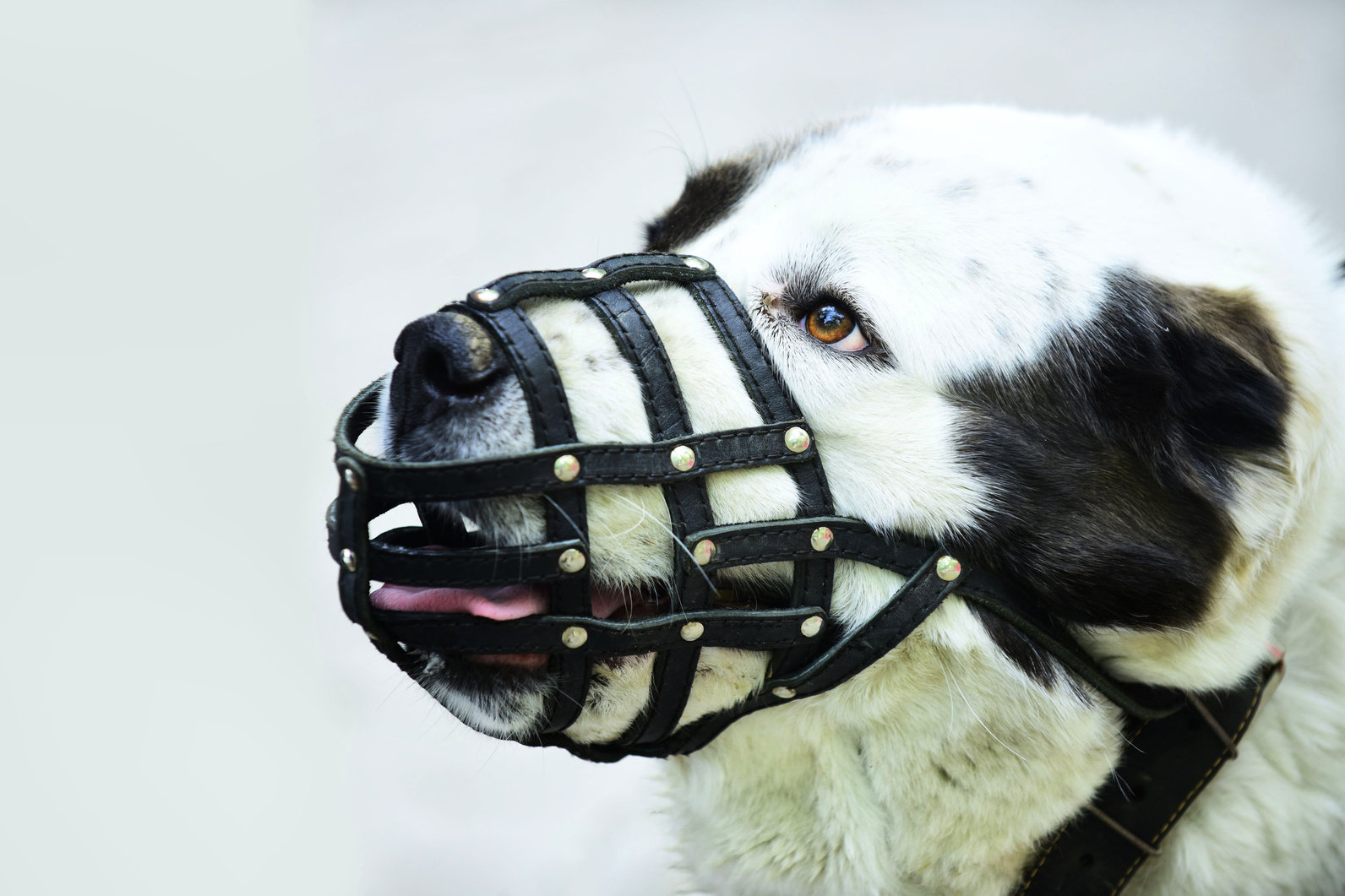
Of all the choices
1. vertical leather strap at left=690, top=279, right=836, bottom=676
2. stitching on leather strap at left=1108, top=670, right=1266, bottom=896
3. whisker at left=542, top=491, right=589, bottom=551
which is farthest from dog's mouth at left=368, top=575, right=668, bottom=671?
stitching on leather strap at left=1108, top=670, right=1266, bottom=896

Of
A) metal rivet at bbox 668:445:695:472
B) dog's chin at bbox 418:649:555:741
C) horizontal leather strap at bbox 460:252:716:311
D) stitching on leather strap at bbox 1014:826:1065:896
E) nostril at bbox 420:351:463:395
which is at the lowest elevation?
stitching on leather strap at bbox 1014:826:1065:896

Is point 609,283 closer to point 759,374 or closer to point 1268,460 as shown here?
point 759,374

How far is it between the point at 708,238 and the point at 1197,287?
0.80 metres

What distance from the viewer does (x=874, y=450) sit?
5.00 ft

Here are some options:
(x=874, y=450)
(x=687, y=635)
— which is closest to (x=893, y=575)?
(x=874, y=450)

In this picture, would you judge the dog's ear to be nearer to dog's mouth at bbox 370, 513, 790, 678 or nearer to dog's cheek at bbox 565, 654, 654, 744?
dog's mouth at bbox 370, 513, 790, 678

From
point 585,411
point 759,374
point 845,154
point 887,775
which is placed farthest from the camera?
point 845,154

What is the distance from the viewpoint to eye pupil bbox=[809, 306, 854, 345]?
5.18ft

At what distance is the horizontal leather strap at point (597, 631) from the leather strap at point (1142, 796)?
24.8 inches

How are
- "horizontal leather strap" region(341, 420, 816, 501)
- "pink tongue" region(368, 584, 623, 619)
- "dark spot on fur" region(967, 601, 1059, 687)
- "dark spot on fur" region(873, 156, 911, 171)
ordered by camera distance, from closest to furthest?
1. "horizontal leather strap" region(341, 420, 816, 501)
2. "pink tongue" region(368, 584, 623, 619)
3. "dark spot on fur" region(967, 601, 1059, 687)
4. "dark spot on fur" region(873, 156, 911, 171)

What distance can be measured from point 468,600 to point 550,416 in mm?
308

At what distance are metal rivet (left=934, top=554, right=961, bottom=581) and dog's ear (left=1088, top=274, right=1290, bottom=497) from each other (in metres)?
0.32

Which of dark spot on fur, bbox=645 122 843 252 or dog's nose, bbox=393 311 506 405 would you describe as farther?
dark spot on fur, bbox=645 122 843 252

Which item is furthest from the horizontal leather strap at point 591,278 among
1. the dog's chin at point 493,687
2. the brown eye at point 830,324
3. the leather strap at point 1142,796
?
the leather strap at point 1142,796
